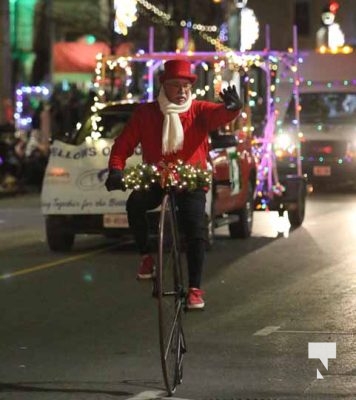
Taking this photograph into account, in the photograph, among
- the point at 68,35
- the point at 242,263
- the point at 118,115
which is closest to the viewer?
the point at 242,263

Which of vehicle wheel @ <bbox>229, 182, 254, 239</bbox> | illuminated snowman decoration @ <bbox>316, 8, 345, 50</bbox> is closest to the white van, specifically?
illuminated snowman decoration @ <bbox>316, 8, 345, 50</bbox>

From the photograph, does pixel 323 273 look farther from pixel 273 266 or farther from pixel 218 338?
pixel 218 338

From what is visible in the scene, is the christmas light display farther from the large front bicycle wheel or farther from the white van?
the large front bicycle wheel

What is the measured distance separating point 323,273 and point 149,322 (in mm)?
3130

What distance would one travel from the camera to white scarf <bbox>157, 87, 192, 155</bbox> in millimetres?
6789

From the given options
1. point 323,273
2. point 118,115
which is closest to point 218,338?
point 323,273

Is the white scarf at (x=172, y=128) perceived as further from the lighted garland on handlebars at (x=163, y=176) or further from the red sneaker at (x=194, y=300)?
the red sneaker at (x=194, y=300)

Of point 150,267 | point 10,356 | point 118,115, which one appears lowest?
point 10,356

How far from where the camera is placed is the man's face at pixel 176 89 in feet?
22.5

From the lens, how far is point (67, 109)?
2839 centimetres

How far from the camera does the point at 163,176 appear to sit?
655 cm

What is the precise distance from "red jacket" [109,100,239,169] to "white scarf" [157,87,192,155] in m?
0.03

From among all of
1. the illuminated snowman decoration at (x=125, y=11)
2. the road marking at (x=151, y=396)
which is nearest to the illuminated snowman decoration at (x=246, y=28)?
the illuminated snowman decoration at (x=125, y=11)

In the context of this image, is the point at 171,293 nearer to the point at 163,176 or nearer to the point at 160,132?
the point at 163,176
